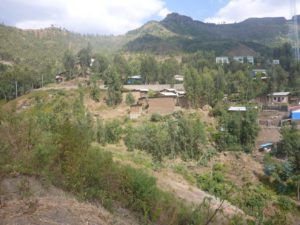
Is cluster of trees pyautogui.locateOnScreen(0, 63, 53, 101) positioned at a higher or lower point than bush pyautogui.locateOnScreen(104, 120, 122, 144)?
higher

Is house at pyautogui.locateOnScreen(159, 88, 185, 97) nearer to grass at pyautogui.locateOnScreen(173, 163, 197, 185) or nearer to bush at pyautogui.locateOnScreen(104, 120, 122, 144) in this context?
bush at pyautogui.locateOnScreen(104, 120, 122, 144)

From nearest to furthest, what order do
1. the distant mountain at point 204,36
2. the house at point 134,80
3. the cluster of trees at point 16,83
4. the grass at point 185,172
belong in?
the grass at point 185,172 → the cluster of trees at point 16,83 → the house at point 134,80 → the distant mountain at point 204,36

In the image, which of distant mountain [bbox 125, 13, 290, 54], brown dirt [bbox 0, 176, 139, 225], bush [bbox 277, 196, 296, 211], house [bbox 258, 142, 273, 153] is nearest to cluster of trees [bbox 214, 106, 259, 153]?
house [bbox 258, 142, 273, 153]

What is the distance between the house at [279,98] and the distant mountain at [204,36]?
28.9m

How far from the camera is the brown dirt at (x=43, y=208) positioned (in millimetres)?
4297

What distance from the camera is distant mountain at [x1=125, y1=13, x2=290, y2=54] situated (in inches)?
2416

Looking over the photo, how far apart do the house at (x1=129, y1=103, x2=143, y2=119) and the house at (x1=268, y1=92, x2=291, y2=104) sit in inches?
479

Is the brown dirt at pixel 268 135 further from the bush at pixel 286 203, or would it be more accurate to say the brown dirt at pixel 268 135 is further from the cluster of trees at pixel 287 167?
the bush at pixel 286 203

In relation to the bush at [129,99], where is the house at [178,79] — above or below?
above

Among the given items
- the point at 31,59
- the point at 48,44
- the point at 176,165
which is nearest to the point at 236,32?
the point at 48,44

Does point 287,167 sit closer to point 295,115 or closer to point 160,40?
point 295,115

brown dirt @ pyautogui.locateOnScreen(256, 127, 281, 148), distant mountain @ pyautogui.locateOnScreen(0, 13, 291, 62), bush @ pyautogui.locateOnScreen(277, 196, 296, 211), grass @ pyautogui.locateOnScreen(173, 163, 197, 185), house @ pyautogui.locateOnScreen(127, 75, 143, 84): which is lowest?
bush @ pyautogui.locateOnScreen(277, 196, 296, 211)

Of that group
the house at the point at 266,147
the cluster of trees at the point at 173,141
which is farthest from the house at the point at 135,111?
the house at the point at 266,147

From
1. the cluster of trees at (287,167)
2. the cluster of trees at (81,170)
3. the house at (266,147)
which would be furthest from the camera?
the house at (266,147)
